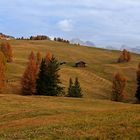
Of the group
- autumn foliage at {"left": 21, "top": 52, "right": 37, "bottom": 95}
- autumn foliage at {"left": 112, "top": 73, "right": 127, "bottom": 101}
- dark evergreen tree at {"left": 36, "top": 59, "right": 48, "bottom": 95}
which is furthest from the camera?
autumn foliage at {"left": 112, "top": 73, "right": 127, "bottom": 101}

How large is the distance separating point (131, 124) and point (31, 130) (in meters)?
6.65

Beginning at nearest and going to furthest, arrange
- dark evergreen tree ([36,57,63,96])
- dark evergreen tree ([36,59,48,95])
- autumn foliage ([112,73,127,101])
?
dark evergreen tree ([36,57,63,96]) < dark evergreen tree ([36,59,48,95]) < autumn foliage ([112,73,127,101])

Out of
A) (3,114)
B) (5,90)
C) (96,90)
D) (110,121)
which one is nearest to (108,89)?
(96,90)

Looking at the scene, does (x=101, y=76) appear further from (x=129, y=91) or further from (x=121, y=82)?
(x=121, y=82)

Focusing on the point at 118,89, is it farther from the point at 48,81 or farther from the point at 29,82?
the point at 48,81

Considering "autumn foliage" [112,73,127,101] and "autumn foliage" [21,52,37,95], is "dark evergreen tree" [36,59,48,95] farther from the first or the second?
"autumn foliage" [112,73,127,101]

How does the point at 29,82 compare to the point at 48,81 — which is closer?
the point at 48,81

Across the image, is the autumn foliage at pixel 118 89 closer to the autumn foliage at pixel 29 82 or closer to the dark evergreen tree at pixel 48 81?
the autumn foliage at pixel 29 82

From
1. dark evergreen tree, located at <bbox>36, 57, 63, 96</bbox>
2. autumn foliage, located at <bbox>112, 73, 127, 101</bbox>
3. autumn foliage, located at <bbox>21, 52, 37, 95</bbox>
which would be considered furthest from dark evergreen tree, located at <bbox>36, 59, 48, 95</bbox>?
autumn foliage, located at <bbox>112, 73, 127, 101</bbox>

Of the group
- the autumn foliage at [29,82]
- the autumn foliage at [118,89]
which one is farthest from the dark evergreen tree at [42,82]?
the autumn foliage at [118,89]

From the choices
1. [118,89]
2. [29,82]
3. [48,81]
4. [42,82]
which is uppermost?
[48,81]

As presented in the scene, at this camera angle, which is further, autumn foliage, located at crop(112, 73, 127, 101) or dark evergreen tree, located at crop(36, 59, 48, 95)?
autumn foliage, located at crop(112, 73, 127, 101)

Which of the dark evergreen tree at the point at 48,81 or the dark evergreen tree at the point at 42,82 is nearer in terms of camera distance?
the dark evergreen tree at the point at 48,81

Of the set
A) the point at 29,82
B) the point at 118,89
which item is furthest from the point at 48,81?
the point at 118,89
